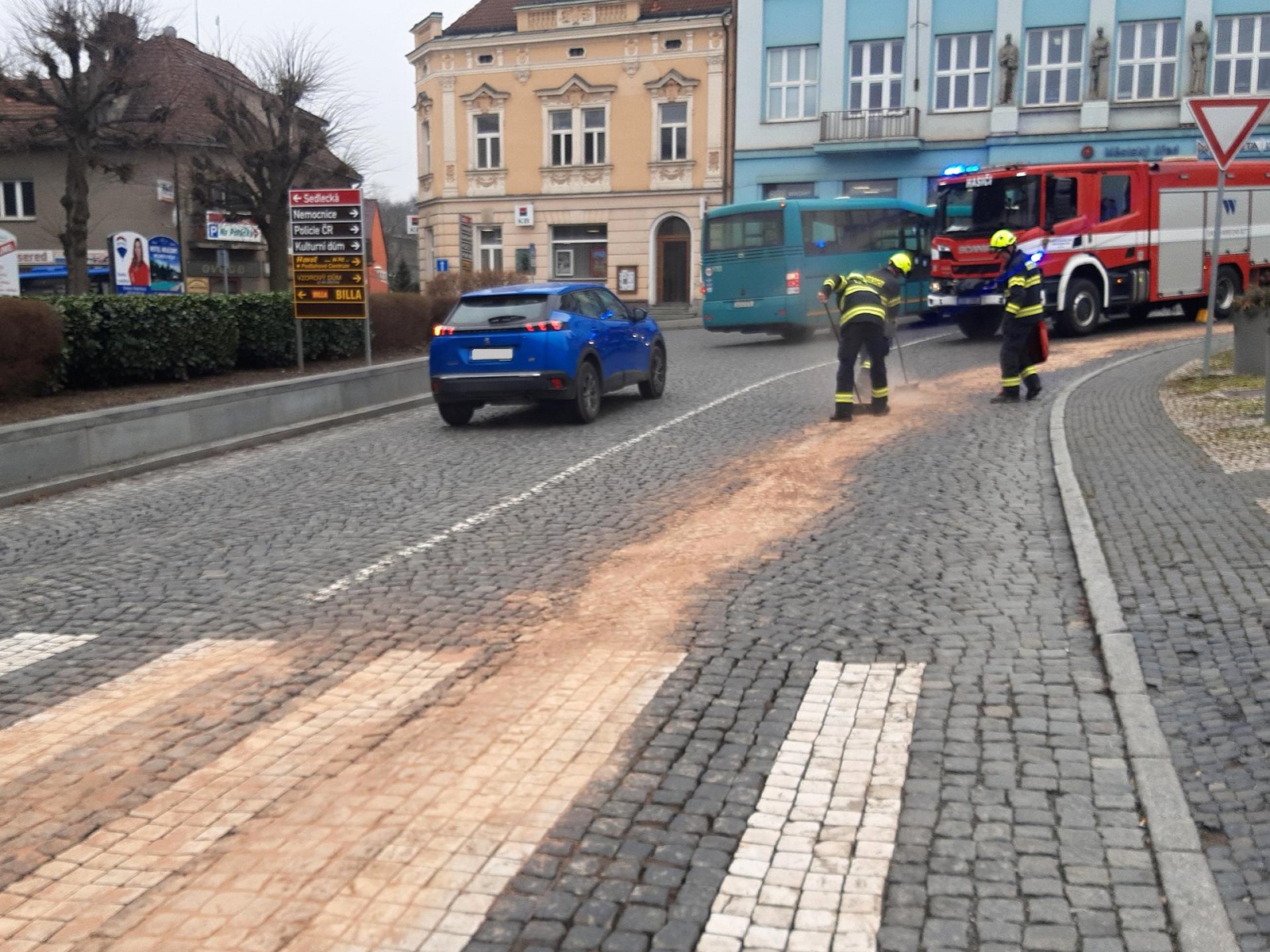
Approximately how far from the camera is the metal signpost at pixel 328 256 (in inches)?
711

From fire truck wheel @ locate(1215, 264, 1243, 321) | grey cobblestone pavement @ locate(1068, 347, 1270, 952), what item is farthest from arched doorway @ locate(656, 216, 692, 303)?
grey cobblestone pavement @ locate(1068, 347, 1270, 952)

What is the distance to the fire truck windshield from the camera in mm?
23156

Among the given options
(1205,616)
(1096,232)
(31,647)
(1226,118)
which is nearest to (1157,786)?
(1205,616)

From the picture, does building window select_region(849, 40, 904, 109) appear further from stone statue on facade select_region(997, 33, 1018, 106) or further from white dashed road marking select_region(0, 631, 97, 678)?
white dashed road marking select_region(0, 631, 97, 678)

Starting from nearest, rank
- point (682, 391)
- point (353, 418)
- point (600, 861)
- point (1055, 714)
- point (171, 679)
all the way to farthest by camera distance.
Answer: point (600, 861) → point (1055, 714) → point (171, 679) → point (353, 418) → point (682, 391)

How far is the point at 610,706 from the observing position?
539cm

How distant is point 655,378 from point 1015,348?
4.51 metres

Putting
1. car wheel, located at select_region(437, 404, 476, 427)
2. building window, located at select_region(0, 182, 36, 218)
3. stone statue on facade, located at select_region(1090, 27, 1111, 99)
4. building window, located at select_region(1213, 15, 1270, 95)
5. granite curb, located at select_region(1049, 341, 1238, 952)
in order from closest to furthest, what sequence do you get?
granite curb, located at select_region(1049, 341, 1238, 952), car wheel, located at select_region(437, 404, 476, 427), building window, located at select_region(1213, 15, 1270, 95), stone statue on facade, located at select_region(1090, 27, 1111, 99), building window, located at select_region(0, 182, 36, 218)

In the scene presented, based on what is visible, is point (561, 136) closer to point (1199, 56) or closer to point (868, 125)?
point (868, 125)

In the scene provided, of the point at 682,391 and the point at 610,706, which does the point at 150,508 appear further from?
the point at 682,391

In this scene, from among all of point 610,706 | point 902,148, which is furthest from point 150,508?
point 902,148

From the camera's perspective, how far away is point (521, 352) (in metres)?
14.3

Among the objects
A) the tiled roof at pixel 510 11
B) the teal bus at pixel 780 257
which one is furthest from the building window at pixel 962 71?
the teal bus at pixel 780 257

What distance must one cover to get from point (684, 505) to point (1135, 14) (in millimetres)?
34441
